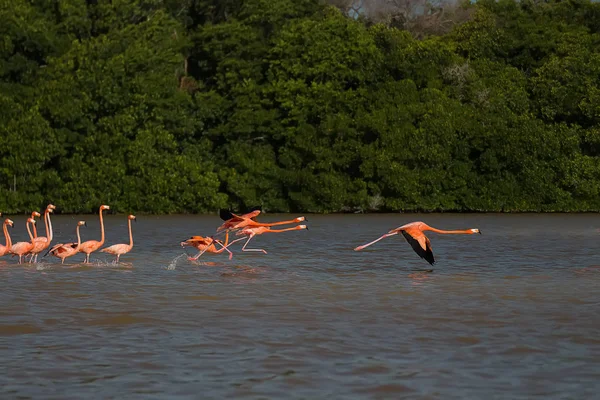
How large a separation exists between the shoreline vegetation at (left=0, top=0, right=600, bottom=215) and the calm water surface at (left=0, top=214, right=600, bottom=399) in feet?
106

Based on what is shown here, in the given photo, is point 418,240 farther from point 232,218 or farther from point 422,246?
point 232,218

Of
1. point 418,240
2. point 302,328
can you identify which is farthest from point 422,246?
point 302,328

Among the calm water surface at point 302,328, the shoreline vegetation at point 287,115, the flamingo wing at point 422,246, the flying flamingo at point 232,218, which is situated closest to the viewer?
the calm water surface at point 302,328

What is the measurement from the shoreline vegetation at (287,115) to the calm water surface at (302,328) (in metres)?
32.2

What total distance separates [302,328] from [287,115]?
164 feet

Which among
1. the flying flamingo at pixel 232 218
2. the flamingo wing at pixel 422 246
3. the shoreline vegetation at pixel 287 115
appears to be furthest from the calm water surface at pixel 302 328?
the shoreline vegetation at pixel 287 115

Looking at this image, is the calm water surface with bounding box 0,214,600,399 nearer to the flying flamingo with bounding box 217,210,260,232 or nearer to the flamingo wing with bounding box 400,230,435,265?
the flamingo wing with bounding box 400,230,435,265

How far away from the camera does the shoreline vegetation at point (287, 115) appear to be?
58906 millimetres

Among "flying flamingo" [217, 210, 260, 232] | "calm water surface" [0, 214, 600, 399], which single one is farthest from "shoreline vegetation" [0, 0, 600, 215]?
"flying flamingo" [217, 210, 260, 232]

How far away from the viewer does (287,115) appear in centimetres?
6366

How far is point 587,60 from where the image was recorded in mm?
63344

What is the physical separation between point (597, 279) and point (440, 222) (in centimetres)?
2929

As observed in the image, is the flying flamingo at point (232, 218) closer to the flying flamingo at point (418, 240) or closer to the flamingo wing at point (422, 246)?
the flying flamingo at point (418, 240)

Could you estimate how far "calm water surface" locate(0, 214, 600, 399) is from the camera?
1064cm
